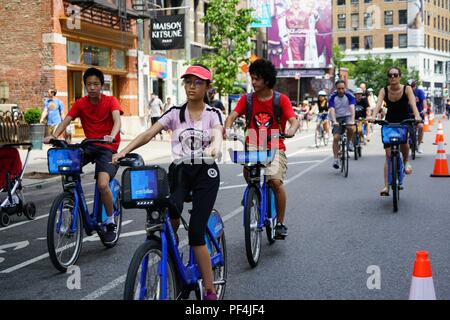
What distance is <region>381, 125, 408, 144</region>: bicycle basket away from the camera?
9.48 m

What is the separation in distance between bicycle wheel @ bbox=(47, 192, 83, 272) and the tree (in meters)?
24.4

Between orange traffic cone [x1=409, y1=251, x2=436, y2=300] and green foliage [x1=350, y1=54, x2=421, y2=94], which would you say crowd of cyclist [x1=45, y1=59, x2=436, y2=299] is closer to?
orange traffic cone [x1=409, y1=251, x2=436, y2=300]

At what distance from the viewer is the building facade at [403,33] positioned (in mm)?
96750

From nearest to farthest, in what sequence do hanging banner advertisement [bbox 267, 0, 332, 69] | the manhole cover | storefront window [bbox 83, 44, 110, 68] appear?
the manhole cover
storefront window [bbox 83, 44, 110, 68]
hanging banner advertisement [bbox 267, 0, 332, 69]

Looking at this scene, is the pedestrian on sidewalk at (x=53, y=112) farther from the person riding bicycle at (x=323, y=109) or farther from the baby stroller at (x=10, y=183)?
the baby stroller at (x=10, y=183)

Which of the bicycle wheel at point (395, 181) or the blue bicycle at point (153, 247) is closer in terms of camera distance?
the blue bicycle at point (153, 247)

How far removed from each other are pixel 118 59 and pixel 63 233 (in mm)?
24923

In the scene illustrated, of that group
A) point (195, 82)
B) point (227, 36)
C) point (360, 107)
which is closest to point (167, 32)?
point (227, 36)

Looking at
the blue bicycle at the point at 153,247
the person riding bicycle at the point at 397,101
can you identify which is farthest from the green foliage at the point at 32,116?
the blue bicycle at the point at 153,247

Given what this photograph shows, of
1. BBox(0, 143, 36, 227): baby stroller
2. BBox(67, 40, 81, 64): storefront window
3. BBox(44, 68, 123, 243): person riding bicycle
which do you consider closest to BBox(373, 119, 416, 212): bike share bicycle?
BBox(44, 68, 123, 243): person riding bicycle

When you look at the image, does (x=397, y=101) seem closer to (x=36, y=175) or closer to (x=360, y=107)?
(x=36, y=175)
